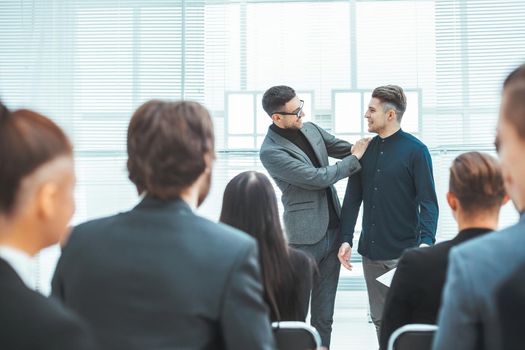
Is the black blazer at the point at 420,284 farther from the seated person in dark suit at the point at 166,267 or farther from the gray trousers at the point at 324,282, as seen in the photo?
the gray trousers at the point at 324,282

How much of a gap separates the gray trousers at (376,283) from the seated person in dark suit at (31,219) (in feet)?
7.96

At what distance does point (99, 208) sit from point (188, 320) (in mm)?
3384

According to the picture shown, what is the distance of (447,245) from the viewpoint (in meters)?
1.74

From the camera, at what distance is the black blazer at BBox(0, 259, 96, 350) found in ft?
2.56

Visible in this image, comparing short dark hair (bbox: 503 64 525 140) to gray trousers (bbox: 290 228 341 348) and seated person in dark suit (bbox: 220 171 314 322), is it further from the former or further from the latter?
gray trousers (bbox: 290 228 341 348)

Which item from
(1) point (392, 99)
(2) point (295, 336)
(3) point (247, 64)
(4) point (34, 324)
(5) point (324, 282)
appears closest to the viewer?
(4) point (34, 324)

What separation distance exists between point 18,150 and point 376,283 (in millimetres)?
2589

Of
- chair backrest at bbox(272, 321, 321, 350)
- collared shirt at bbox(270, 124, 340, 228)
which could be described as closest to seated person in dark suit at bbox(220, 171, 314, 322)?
chair backrest at bbox(272, 321, 321, 350)

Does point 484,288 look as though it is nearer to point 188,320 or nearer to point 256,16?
point 188,320

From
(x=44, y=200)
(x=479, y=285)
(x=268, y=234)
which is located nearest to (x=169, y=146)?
(x=44, y=200)

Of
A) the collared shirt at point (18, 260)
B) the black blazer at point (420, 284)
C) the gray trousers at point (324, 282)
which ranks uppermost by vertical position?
the collared shirt at point (18, 260)

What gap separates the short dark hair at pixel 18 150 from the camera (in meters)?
0.88

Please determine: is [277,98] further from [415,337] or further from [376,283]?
[415,337]

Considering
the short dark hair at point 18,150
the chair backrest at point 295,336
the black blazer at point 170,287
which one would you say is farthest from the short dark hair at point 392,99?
the short dark hair at point 18,150
